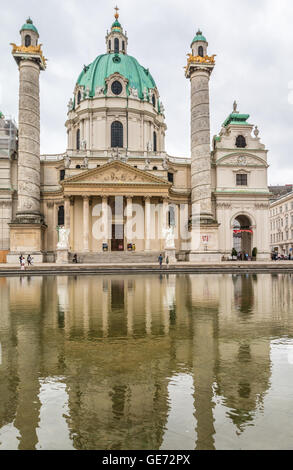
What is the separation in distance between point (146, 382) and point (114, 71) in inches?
2316

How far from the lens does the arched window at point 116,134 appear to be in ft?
180

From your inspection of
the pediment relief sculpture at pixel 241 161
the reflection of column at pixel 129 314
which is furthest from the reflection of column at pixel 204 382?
the pediment relief sculpture at pixel 241 161

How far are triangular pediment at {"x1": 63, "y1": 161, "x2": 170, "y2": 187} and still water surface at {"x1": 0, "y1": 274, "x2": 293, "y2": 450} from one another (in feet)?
124

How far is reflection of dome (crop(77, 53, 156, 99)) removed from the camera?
57.1 metres

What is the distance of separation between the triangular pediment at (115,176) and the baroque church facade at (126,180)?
0.12m

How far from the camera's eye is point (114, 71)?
56.8 m

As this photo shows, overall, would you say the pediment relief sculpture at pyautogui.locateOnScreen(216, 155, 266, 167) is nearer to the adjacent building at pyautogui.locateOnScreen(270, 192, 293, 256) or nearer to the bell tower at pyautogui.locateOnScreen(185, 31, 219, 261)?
the bell tower at pyautogui.locateOnScreen(185, 31, 219, 261)

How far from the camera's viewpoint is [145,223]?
156 feet

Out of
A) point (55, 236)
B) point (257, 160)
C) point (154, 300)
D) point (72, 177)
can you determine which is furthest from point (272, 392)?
point (257, 160)

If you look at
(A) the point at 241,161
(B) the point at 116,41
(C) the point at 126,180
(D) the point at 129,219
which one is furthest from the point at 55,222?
(B) the point at 116,41

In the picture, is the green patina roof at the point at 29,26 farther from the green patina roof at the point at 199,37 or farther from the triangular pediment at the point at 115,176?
the green patina roof at the point at 199,37

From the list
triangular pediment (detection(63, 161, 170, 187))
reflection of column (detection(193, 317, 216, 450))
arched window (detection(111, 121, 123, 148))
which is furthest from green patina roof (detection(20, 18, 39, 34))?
reflection of column (detection(193, 317, 216, 450))

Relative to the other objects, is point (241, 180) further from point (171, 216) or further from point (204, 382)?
point (204, 382)
